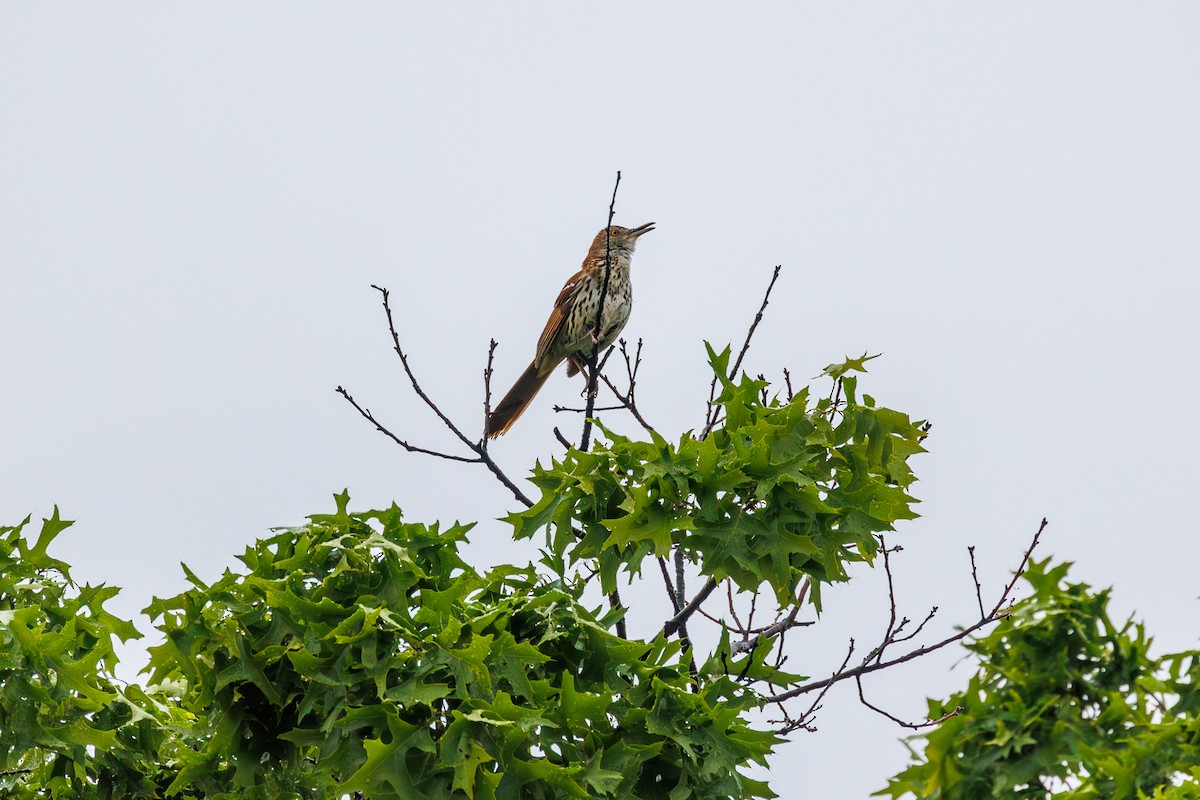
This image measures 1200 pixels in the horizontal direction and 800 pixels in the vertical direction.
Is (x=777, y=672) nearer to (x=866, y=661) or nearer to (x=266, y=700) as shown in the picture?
(x=866, y=661)

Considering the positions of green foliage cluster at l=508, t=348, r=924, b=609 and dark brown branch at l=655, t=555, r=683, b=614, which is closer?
green foliage cluster at l=508, t=348, r=924, b=609

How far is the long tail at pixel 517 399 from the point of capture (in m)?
10.1

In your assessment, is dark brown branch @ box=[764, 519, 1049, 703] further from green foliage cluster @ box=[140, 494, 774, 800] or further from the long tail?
the long tail

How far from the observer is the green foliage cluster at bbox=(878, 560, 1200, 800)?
8.04ft

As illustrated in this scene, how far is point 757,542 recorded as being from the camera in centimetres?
452

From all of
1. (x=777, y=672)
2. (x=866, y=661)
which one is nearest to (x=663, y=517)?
(x=777, y=672)

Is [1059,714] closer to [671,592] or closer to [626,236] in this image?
[671,592]

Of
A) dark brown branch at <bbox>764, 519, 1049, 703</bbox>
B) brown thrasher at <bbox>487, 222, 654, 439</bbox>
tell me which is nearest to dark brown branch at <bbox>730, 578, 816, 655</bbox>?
dark brown branch at <bbox>764, 519, 1049, 703</bbox>

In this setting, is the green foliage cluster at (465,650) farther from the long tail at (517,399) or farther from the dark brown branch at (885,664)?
the long tail at (517,399)

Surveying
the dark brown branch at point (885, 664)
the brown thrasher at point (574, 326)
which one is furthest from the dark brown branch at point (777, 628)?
the brown thrasher at point (574, 326)

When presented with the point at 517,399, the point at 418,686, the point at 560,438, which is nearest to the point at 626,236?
the point at 517,399

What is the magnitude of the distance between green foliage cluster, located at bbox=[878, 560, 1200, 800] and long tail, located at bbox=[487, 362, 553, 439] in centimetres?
758

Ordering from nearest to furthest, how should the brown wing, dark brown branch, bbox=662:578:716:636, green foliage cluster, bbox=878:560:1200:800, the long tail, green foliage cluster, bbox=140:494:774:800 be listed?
green foliage cluster, bbox=878:560:1200:800
green foliage cluster, bbox=140:494:774:800
dark brown branch, bbox=662:578:716:636
the long tail
the brown wing

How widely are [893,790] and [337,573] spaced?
2192mm
